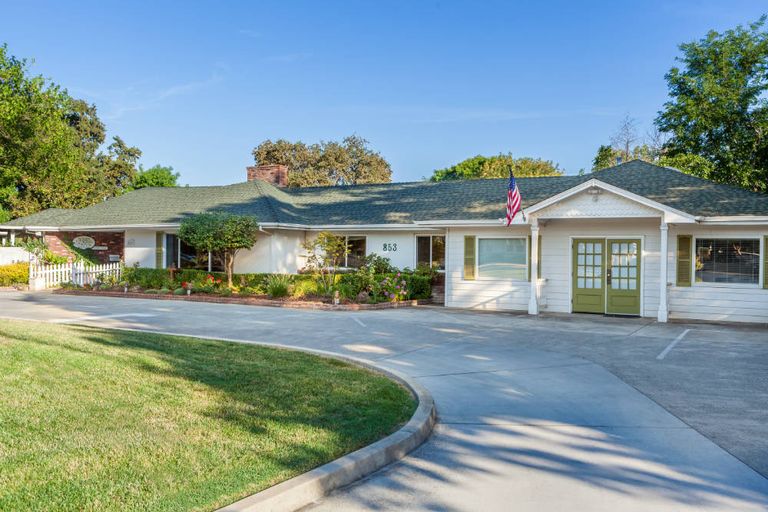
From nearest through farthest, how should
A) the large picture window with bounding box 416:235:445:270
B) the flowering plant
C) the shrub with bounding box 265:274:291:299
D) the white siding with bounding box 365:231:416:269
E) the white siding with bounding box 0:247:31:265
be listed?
the flowering plant
the shrub with bounding box 265:274:291:299
the large picture window with bounding box 416:235:445:270
the white siding with bounding box 365:231:416:269
the white siding with bounding box 0:247:31:265

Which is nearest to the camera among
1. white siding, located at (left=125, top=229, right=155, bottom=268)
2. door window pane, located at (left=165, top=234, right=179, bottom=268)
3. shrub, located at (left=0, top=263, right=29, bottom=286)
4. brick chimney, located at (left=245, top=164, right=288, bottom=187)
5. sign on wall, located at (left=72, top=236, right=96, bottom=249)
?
shrub, located at (left=0, top=263, right=29, bottom=286)

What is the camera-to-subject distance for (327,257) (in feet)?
70.1

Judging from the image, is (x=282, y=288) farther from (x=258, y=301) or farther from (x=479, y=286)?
(x=479, y=286)

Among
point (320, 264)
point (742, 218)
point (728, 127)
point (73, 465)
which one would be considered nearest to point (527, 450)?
point (73, 465)

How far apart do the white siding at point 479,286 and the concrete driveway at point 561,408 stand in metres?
3.13

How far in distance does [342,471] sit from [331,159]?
164ft

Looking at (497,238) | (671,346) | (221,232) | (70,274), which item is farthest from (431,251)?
(70,274)

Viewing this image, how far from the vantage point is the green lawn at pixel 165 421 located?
13.5 ft

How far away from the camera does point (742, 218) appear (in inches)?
585

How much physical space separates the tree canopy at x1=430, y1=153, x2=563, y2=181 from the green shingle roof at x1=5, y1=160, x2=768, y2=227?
23.5 m

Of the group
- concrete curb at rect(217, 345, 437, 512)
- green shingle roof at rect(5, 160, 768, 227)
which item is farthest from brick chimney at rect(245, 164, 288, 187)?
concrete curb at rect(217, 345, 437, 512)

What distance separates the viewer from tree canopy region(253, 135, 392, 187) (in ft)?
176

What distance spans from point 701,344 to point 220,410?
9825 mm

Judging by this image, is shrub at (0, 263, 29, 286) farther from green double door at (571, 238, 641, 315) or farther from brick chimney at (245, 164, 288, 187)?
green double door at (571, 238, 641, 315)
